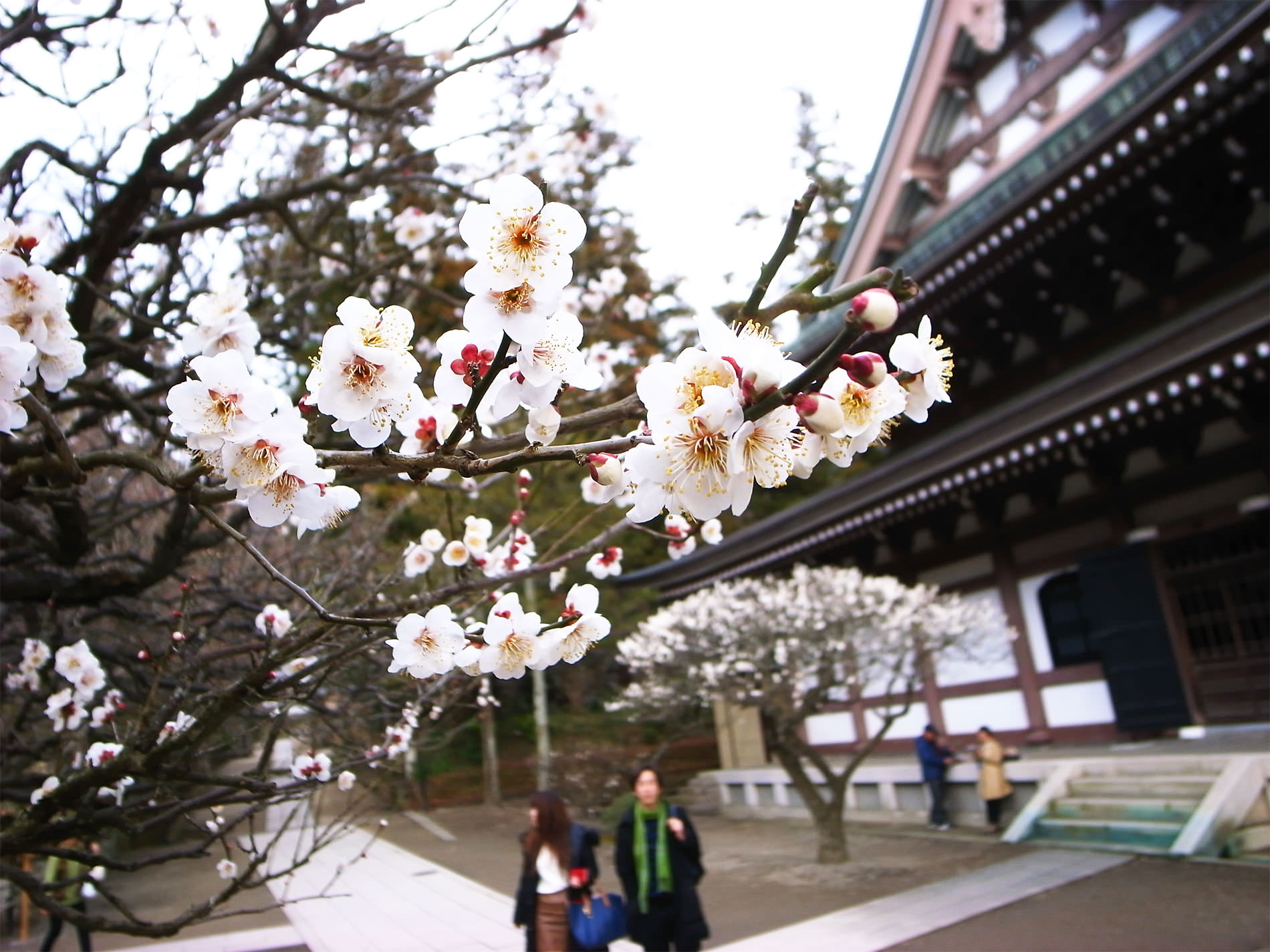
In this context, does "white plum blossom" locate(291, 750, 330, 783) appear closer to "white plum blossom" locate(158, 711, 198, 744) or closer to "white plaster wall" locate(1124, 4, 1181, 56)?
"white plum blossom" locate(158, 711, 198, 744)

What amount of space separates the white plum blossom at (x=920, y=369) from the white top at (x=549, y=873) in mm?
4040

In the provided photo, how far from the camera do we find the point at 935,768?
9758 millimetres

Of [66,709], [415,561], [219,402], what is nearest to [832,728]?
[415,561]

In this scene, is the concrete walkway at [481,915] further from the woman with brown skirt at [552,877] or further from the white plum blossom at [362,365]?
the white plum blossom at [362,365]

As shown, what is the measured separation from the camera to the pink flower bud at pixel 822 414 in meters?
1.21

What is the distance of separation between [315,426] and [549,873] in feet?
11.8

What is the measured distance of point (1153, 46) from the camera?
930cm

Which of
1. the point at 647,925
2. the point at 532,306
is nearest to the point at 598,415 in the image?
the point at 532,306

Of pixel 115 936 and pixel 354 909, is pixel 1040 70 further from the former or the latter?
pixel 115 936

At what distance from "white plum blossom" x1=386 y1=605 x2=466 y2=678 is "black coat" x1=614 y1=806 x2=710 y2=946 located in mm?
3063

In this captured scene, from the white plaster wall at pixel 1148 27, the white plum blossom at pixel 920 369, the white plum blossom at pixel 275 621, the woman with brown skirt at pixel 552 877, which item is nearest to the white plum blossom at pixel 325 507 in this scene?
the white plum blossom at pixel 920 369

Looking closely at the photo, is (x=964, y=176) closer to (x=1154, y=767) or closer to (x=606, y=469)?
(x=1154, y=767)

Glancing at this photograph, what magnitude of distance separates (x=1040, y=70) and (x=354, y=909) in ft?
39.9

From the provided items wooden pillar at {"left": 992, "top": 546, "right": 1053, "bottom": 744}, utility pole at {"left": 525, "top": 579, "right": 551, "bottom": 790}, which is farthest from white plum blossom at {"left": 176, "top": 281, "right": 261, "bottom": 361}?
utility pole at {"left": 525, "top": 579, "right": 551, "bottom": 790}
